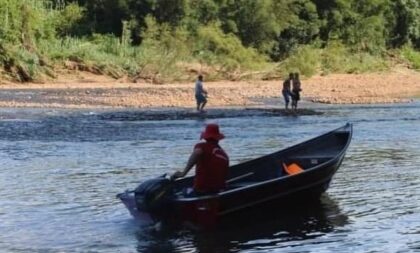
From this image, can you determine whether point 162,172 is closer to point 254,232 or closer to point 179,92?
point 254,232

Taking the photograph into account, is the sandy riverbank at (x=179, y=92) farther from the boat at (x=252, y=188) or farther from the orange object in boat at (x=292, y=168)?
the orange object in boat at (x=292, y=168)

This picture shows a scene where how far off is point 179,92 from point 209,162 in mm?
29993

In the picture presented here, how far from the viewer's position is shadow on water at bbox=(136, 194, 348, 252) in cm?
1303

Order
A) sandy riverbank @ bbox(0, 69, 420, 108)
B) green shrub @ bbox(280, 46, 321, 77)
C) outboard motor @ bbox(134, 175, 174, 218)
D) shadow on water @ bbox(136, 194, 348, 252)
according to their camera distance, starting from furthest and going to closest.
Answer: green shrub @ bbox(280, 46, 321, 77) < sandy riverbank @ bbox(0, 69, 420, 108) < outboard motor @ bbox(134, 175, 174, 218) < shadow on water @ bbox(136, 194, 348, 252)

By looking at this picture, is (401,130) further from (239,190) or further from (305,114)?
(239,190)

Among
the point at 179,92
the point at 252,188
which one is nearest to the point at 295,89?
the point at 179,92

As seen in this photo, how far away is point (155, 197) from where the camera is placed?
44.8 ft

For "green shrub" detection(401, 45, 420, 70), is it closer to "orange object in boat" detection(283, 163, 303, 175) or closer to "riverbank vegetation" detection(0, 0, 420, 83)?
"riverbank vegetation" detection(0, 0, 420, 83)

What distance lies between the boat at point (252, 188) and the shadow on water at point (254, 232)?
186mm

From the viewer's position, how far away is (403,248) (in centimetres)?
1261

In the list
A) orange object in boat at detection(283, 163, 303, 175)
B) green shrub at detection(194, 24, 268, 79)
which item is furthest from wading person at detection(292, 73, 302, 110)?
orange object in boat at detection(283, 163, 303, 175)

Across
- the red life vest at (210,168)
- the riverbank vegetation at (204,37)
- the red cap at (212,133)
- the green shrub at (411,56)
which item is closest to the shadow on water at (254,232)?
the red life vest at (210,168)

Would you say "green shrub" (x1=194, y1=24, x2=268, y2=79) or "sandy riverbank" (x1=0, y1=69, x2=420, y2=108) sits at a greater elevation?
"green shrub" (x1=194, y1=24, x2=268, y2=79)

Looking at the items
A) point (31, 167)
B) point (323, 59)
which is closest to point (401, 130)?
point (31, 167)
